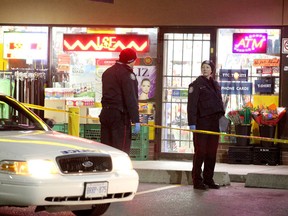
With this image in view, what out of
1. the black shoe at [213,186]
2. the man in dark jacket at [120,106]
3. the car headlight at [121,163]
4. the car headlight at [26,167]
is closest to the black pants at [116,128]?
the man in dark jacket at [120,106]

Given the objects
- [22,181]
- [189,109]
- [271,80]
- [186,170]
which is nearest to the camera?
[22,181]

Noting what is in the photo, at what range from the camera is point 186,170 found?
12203 millimetres

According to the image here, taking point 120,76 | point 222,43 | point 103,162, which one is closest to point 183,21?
point 222,43

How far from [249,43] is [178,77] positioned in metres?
1.61

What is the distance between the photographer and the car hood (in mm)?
7164

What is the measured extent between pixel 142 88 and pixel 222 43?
188 centimetres

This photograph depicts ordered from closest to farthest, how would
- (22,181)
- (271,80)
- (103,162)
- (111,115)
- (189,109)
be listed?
(22,181)
(103,162)
(111,115)
(189,109)
(271,80)

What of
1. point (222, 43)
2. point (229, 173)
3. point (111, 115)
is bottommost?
point (229, 173)

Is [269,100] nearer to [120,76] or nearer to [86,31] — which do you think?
[86,31]

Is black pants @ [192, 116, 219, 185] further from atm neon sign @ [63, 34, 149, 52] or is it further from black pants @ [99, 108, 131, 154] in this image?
atm neon sign @ [63, 34, 149, 52]

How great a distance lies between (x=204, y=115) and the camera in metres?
11.1

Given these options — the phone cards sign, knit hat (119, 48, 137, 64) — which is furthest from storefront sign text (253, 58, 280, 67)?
knit hat (119, 48, 137, 64)

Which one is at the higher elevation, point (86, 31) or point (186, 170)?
point (86, 31)

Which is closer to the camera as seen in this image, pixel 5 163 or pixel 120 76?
pixel 5 163
